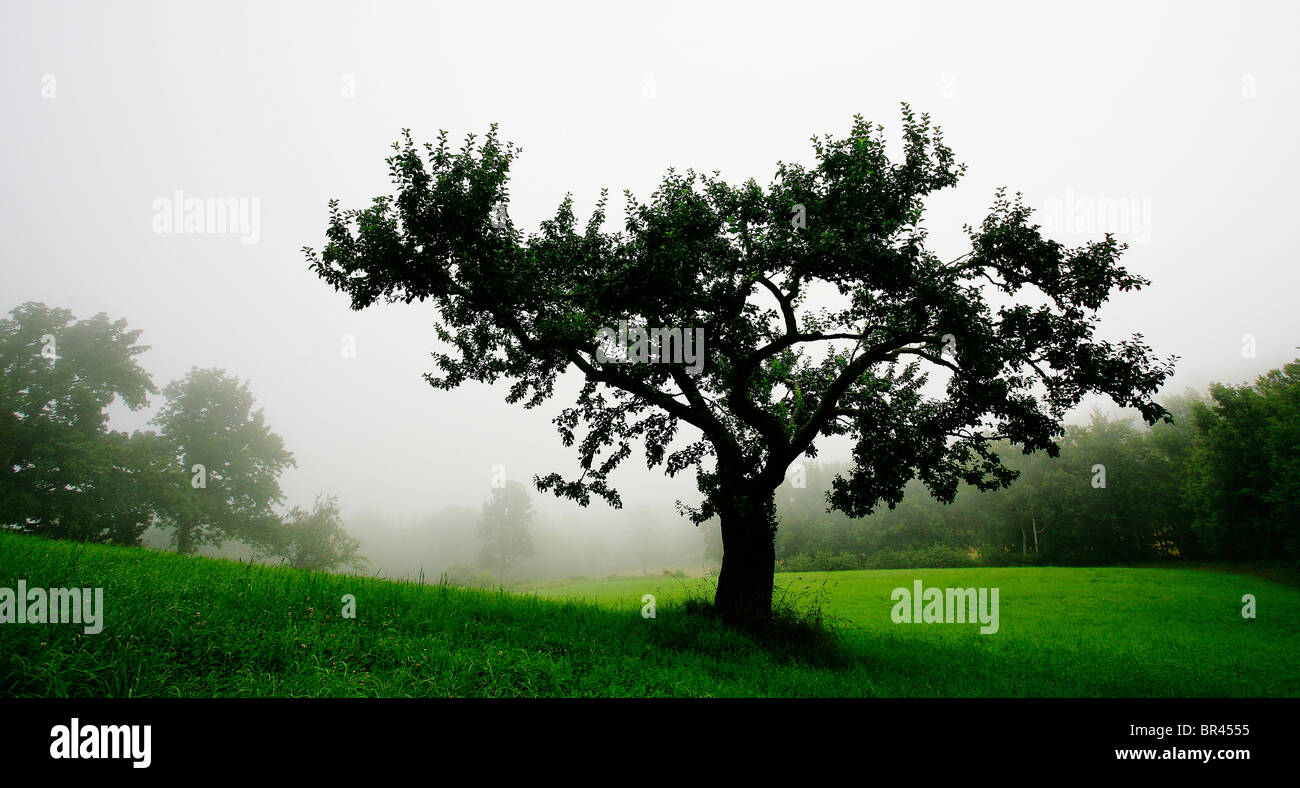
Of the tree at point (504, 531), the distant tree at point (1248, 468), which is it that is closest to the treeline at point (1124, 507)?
the distant tree at point (1248, 468)

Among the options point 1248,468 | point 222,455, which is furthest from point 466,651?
point 1248,468

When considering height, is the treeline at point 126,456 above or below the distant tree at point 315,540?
above

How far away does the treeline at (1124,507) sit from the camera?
101 feet

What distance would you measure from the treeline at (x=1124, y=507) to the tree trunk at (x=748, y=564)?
14169mm

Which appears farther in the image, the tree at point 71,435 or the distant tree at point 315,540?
the distant tree at point 315,540

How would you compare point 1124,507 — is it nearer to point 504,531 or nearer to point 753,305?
point 753,305

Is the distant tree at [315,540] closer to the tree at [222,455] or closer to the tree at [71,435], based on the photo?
the tree at [222,455]

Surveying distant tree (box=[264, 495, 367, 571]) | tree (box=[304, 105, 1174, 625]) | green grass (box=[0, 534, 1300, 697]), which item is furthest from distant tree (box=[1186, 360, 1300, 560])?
distant tree (box=[264, 495, 367, 571])

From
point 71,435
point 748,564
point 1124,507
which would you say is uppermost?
point 71,435

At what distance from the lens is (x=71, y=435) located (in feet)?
93.2

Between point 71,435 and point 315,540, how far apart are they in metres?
19.0

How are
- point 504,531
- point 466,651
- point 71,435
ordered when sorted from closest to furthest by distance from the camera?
1. point 466,651
2. point 71,435
3. point 504,531
